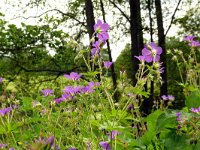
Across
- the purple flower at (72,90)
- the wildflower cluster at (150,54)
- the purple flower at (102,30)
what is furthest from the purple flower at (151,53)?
the purple flower at (72,90)

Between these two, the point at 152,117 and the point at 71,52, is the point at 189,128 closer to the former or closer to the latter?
the point at 152,117

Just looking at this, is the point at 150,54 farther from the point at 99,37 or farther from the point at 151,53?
the point at 99,37

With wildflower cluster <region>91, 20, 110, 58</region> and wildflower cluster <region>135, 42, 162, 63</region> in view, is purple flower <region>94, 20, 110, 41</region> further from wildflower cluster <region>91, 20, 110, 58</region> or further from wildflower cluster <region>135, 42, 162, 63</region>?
wildflower cluster <region>135, 42, 162, 63</region>

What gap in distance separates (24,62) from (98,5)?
25.2 feet

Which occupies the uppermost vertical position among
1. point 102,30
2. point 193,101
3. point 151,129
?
point 102,30

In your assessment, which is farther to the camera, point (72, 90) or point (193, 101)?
point (72, 90)

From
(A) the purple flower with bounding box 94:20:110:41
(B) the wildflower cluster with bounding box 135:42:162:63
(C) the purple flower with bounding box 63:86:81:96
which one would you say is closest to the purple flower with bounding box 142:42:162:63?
(B) the wildflower cluster with bounding box 135:42:162:63

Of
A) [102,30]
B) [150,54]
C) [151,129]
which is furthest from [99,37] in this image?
[151,129]

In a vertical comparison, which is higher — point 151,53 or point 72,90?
point 151,53

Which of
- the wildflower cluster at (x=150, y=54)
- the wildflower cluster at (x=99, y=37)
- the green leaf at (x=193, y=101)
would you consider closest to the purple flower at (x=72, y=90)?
the wildflower cluster at (x=99, y=37)

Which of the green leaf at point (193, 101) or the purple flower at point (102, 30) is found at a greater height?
the purple flower at point (102, 30)

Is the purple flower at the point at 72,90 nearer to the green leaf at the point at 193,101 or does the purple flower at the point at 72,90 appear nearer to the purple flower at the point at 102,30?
the purple flower at the point at 102,30

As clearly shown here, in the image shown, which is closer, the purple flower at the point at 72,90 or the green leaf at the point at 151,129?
the green leaf at the point at 151,129

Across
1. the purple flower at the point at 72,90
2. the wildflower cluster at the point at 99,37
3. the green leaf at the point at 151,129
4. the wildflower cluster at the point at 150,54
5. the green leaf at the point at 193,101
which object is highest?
the wildflower cluster at the point at 99,37
